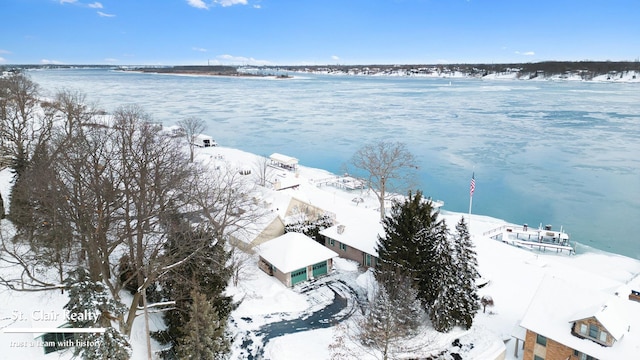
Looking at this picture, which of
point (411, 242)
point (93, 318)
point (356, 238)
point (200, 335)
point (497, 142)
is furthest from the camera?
point (497, 142)

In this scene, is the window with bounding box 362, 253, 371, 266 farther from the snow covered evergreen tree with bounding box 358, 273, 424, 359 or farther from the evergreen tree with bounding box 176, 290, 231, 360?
the evergreen tree with bounding box 176, 290, 231, 360

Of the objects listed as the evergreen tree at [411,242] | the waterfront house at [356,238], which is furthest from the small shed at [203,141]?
the evergreen tree at [411,242]

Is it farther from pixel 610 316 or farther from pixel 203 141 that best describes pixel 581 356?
pixel 203 141

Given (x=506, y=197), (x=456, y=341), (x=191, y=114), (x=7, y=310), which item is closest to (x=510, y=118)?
(x=506, y=197)

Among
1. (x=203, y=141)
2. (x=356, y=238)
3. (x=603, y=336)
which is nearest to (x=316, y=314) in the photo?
(x=356, y=238)

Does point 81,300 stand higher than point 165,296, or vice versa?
point 81,300

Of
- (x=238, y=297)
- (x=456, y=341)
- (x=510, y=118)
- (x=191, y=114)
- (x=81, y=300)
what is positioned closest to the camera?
(x=81, y=300)

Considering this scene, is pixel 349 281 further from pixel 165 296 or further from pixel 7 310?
pixel 7 310
